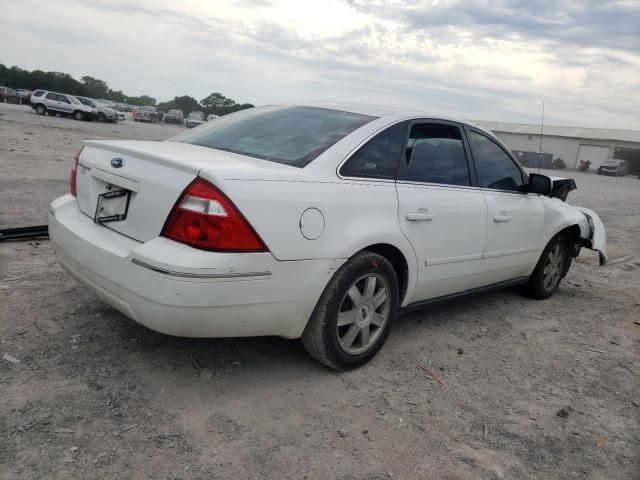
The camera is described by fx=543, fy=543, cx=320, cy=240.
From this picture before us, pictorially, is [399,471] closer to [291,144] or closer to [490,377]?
[490,377]

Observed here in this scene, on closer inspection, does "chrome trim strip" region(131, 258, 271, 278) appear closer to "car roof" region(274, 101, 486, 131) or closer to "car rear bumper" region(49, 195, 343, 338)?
"car rear bumper" region(49, 195, 343, 338)

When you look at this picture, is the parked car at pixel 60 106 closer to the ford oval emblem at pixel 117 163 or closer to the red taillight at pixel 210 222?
the ford oval emblem at pixel 117 163

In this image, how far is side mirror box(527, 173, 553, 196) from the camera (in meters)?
4.58

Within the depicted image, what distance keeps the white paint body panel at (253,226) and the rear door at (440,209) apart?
2 cm

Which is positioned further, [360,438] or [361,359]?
[361,359]

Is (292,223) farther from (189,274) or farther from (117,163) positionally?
(117,163)

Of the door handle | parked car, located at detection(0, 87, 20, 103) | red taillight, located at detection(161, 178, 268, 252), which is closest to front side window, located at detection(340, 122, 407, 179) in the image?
the door handle

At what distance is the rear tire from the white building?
53123 millimetres

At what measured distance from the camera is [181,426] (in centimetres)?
255

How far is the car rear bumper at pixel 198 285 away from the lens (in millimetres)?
2488

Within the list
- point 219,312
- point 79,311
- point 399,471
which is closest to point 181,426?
point 219,312

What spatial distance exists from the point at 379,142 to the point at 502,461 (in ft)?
6.23

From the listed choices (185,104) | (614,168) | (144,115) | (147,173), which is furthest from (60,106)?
(185,104)

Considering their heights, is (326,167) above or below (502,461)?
above
